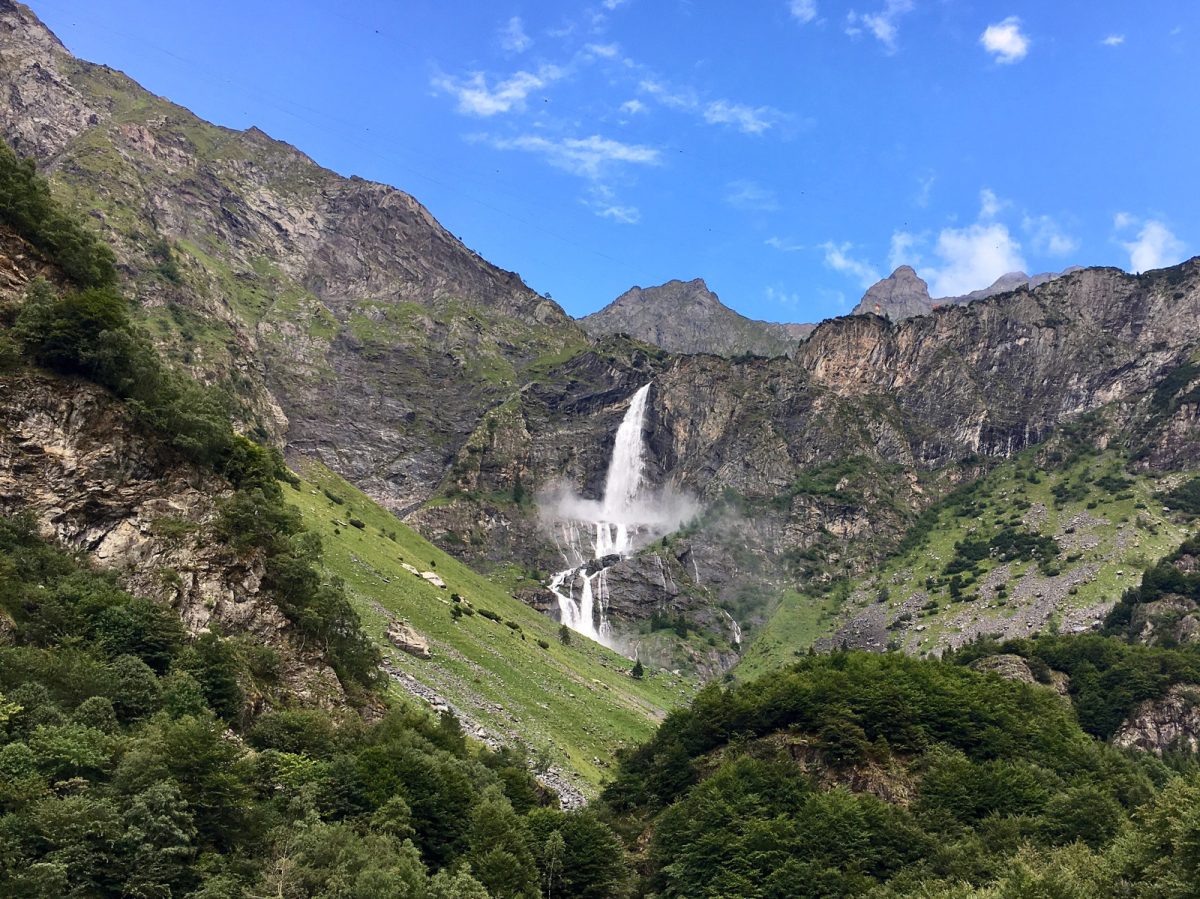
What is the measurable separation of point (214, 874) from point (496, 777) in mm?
28214

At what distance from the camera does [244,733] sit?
47.6 metres

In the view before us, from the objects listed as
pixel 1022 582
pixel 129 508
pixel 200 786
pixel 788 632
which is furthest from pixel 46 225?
pixel 1022 582

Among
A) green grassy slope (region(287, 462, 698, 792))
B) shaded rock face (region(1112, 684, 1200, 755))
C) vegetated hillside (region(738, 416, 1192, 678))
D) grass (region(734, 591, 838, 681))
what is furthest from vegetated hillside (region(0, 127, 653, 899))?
vegetated hillside (region(738, 416, 1192, 678))

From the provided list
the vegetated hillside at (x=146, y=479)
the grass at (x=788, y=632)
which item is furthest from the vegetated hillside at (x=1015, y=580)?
the vegetated hillside at (x=146, y=479)

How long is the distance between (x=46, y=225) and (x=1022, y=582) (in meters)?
171

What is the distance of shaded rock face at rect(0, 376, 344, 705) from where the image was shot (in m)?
50.0

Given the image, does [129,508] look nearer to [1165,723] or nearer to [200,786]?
[200,786]

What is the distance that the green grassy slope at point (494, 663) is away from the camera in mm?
83562

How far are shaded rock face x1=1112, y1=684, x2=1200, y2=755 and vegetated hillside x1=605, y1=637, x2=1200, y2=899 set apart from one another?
783cm

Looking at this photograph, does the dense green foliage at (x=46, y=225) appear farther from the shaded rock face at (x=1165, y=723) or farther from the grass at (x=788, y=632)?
the grass at (x=788, y=632)

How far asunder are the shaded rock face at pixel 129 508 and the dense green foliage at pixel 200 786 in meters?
2.55

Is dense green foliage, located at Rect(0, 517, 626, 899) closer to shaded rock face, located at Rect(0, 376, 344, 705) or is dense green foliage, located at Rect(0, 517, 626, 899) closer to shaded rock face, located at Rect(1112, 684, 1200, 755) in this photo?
shaded rock face, located at Rect(0, 376, 344, 705)

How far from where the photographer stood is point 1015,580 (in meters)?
166

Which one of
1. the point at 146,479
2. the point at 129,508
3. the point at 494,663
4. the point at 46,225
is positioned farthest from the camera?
the point at 494,663
